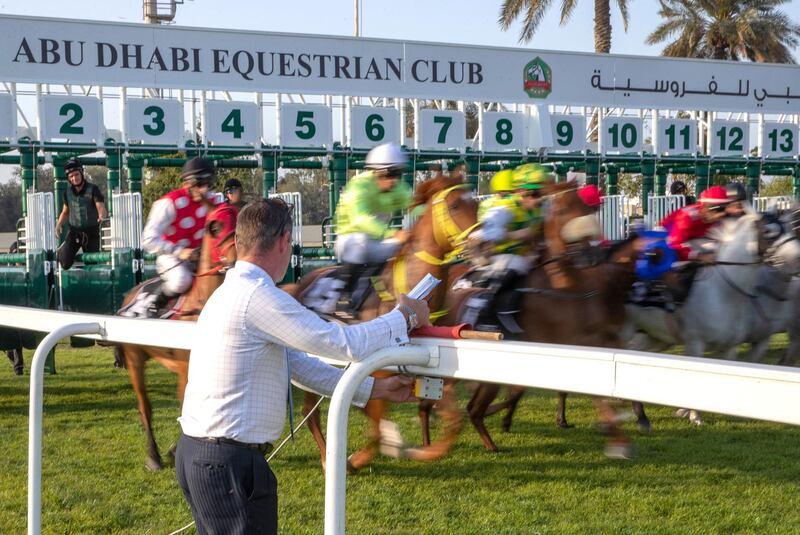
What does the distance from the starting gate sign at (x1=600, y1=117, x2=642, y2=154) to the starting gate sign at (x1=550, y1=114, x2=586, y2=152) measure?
15.0 inches

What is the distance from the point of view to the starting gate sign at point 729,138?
17469mm

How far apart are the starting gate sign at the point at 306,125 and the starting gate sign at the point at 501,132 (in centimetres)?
257

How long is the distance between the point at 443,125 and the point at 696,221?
24.4 feet

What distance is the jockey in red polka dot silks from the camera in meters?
6.43

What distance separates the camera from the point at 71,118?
1250 cm

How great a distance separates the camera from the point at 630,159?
53.8 ft

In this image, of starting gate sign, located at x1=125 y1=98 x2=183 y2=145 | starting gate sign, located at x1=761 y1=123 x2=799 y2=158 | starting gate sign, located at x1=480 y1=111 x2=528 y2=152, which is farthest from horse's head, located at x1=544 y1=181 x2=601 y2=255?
starting gate sign, located at x1=761 y1=123 x2=799 y2=158

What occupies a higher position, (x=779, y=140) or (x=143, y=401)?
(x=779, y=140)

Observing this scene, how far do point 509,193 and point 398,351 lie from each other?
14.2ft

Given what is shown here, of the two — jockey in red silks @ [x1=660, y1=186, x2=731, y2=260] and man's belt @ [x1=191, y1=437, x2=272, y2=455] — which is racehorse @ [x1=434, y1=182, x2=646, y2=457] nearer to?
jockey in red silks @ [x1=660, y1=186, x2=731, y2=260]

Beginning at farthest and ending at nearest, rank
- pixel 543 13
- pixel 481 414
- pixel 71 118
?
pixel 543 13, pixel 71 118, pixel 481 414

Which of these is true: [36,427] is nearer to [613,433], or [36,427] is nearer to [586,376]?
[586,376]

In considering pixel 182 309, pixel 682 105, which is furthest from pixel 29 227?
pixel 682 105

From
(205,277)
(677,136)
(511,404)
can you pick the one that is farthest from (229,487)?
(677,136)
